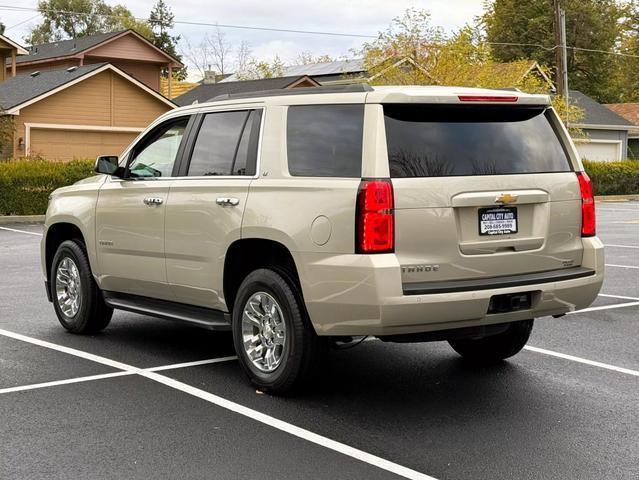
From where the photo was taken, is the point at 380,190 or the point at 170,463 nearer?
the point at 170,463

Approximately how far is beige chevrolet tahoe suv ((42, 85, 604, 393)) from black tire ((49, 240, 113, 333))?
117 cm

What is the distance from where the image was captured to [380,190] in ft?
18.0

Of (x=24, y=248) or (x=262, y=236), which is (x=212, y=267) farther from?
(x=24, y=248)

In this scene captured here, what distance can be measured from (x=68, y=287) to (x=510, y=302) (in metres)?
4.44

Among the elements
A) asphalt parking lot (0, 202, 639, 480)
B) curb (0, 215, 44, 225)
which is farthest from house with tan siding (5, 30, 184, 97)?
asphalt parking lot (0, 202, 639, 480)

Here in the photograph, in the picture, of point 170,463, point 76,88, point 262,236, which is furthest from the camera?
point 76,88

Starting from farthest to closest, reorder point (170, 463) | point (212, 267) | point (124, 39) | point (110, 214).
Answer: point (124, 39) → point (110, 214) → point (212, 267) → point (170, 463)

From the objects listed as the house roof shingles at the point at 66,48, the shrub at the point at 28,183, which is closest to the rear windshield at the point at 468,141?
the shrub at the point at 28,183

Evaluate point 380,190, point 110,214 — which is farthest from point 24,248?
point 380,190

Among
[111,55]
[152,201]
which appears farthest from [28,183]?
[111,55]

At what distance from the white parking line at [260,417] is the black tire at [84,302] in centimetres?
41

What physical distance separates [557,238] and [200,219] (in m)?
Answer: 2.51

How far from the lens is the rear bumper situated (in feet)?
17.8

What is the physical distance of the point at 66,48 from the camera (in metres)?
46.2
